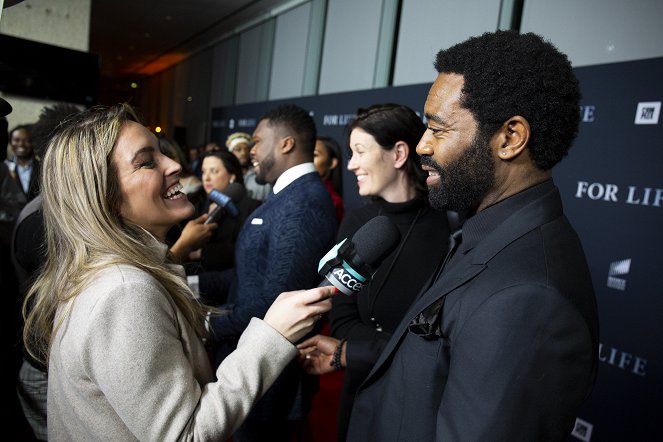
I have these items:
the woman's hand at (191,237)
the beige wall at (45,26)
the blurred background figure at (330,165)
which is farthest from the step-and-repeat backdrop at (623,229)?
the beige wall at (45,26)

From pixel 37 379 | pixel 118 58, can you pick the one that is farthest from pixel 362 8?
pixel 118 58

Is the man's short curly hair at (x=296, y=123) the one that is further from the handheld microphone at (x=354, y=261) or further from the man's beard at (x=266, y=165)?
the handheld microphone at (x=354, y=261)

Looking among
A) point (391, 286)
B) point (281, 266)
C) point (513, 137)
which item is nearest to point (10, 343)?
point (281, 266)

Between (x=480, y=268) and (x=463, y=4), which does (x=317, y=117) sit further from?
(x=480, y=268)

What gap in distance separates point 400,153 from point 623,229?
1.45 meters

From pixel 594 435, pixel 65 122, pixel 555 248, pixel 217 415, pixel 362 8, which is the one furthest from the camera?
pixel 362 8

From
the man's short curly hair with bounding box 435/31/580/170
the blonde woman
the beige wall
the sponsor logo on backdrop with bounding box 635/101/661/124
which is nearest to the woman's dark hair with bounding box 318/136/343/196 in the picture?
the sponsor logo on backdrop with bounding box 635/101/661/124

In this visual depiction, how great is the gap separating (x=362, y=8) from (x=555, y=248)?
598 cm

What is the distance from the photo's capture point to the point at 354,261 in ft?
3.58

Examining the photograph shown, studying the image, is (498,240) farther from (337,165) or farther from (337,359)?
(337,165)

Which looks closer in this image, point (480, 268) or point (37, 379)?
point (480, 268)

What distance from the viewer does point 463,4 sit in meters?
4.65

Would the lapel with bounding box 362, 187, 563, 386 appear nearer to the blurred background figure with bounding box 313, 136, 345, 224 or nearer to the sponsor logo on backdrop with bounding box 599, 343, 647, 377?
the sponsor logo on backdrop with bounding box 599, 343, 647, 377

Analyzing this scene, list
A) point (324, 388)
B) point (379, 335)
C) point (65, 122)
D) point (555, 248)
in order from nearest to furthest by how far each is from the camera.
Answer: point (555, 248) → point (65, 122) → point (379, 335) → point (324, 388)
